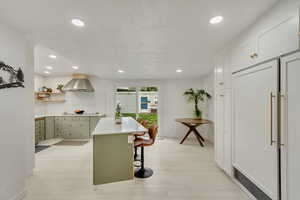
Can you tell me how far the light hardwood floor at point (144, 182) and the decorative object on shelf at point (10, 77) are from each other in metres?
1.62

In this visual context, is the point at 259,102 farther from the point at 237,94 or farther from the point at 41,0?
the point at 41,0

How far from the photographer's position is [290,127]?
131 cm

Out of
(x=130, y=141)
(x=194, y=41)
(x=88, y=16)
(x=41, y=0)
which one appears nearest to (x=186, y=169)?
(x=130, y=141)

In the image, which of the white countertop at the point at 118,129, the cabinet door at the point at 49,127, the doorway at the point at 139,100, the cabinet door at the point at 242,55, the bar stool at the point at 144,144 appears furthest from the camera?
the doorway at the point at 139,100

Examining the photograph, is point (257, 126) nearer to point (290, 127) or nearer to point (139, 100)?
point (290, 127)

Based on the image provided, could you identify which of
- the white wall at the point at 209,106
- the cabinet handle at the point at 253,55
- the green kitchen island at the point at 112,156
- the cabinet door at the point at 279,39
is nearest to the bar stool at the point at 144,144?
the green kitchen island at the point at 112,156

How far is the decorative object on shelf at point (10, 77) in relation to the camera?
5.61 ft

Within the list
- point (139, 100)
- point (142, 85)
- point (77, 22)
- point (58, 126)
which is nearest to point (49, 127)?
point (58, 126)

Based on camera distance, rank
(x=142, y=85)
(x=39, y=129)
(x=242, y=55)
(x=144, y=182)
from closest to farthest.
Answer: (x=242, y=55) → (x=144, y=182) → (x=39, y=129) → (x=142, y=85)

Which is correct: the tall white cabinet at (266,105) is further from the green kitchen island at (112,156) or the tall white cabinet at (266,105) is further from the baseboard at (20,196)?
the baseboard at (20,196)

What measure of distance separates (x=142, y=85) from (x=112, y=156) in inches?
150

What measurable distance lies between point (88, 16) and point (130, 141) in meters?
1.83

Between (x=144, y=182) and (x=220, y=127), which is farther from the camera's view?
(x=220, y=127)

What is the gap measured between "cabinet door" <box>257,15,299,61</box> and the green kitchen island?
1944 millimetres
